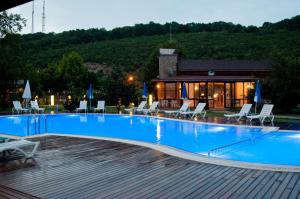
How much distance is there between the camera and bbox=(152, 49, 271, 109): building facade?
25.5m

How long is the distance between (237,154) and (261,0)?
260ft

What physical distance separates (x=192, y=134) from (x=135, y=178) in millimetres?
7721

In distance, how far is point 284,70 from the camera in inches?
762

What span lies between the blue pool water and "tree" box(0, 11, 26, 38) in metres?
10.1

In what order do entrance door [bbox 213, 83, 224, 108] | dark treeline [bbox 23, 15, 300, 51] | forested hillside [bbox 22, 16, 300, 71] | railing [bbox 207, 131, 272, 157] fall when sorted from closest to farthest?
railing [bbox 207, 131, 272, 157]
entrance door [bbox 213, 83, 224, 108]
forested hillside [bbox 22, 16, 300, 71]
dark treeline [bbox 23, 15, 300, 51]

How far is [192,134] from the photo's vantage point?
13.0 m

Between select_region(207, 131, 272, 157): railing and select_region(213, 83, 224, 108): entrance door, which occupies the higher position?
select_region(213, 83, 224, 108): entrance door

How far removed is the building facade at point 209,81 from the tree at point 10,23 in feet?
38.9

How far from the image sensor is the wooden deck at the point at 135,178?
4.65 meters

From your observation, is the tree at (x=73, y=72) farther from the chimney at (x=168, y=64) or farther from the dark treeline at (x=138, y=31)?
the chimney at (x=168, y=64)

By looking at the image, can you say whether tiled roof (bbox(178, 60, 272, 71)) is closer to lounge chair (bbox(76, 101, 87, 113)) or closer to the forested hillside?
lounge chair (bbox(76, 101, 87, 113))

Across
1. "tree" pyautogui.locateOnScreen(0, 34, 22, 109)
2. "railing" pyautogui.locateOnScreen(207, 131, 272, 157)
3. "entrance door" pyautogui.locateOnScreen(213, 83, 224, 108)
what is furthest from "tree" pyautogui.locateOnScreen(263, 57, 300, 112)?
"tree" pyautogui.locateOnScreen(0, 34, 22, 109)

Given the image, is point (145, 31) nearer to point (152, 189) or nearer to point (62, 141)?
point (62, 141)

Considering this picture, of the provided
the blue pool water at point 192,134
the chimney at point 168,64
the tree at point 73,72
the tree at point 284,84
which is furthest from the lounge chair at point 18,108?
the tree at point 73,72
